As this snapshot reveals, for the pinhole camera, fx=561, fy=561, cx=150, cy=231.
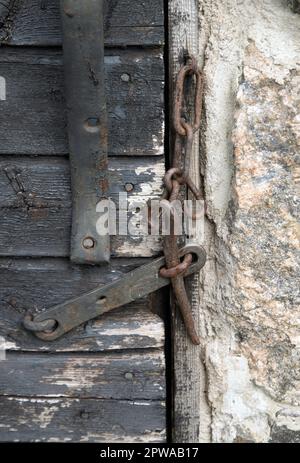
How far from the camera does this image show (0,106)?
0.86 metres

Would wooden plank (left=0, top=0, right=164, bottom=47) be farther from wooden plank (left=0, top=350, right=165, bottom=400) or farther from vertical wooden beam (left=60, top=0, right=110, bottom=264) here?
wooden plank (left=0, top=350, right=165, bottom=400)

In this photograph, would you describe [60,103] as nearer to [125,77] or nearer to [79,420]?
[125,77]

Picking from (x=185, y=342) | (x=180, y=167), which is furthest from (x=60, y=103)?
(x=185, y=342)

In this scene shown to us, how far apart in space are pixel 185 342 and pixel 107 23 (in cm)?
53

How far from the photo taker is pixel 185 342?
96 cm

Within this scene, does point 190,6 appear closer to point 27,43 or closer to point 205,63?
point 205,63

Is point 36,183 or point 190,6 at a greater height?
point 190,6

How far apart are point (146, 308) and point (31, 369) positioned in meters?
0.22

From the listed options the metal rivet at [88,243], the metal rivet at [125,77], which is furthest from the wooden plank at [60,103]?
the metal rivet at [88,243]

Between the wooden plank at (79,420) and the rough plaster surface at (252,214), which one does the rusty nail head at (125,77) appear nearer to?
the rough plaster surface at (252,214)

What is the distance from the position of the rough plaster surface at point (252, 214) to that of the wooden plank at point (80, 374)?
0.37ft

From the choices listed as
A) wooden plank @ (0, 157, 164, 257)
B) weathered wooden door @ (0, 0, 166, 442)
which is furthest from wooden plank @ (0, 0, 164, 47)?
wooden plank @ (0, 157, 164, 257)
